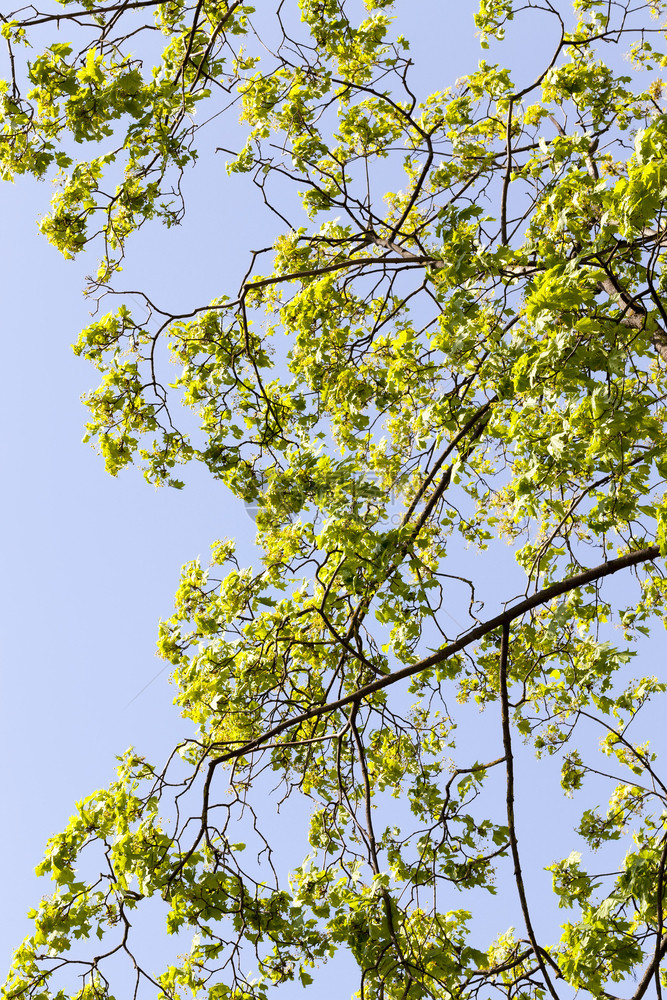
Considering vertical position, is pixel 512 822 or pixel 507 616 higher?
pixel 507 616

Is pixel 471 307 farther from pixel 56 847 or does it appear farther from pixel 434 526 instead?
pixel 56 847

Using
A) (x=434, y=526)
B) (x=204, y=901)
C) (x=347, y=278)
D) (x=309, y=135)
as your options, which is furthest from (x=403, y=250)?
(x=204, y=901)

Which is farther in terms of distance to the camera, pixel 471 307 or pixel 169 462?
pixel 169 462

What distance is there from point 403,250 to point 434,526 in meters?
2.81

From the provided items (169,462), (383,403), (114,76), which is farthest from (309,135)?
(169,462)

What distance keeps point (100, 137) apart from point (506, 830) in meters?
5.67

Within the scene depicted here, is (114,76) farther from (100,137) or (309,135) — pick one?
(309,135)

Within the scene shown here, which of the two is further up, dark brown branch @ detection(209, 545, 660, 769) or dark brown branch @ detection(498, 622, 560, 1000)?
dark brown branch @ detection(209, 545, 660, 769)

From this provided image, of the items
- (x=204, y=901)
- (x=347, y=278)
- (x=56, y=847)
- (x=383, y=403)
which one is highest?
(x=347, y=278)

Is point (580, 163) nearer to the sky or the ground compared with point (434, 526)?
nearer to the sky

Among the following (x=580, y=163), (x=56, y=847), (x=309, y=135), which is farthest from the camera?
(x=309, y=135)

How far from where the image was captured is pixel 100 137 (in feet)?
19.9

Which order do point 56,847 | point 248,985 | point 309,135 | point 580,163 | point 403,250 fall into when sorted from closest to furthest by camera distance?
point 248,985, point 56,847, point 580,163, point 309,135, point 403,250

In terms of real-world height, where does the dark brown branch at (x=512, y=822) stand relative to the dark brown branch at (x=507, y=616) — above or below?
below
